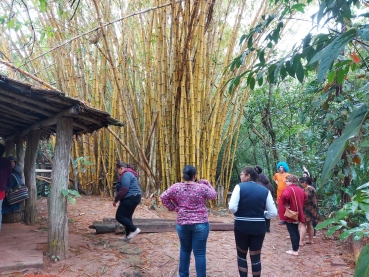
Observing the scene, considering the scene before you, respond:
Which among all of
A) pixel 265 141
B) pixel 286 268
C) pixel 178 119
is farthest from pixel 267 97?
pixel 286 268

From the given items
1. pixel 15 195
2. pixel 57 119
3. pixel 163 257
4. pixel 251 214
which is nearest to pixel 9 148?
pixel 15 195

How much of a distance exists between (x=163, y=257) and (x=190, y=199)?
4.53ft

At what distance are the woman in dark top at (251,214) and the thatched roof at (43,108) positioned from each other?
1.66 meters

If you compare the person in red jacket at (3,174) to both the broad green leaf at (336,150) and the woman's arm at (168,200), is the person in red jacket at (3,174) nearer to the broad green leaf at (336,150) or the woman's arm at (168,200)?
the woman's arm at (168,200)

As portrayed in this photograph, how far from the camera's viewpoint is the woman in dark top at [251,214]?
293 centimetres

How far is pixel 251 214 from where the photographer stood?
9.59 ft

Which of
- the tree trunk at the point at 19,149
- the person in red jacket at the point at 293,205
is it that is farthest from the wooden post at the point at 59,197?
the person in red jacket at the point at 293,205

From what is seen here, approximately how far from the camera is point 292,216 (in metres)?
4.26

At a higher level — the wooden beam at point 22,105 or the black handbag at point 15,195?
the wooden beam at point 22,105

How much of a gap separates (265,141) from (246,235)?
22.7 feet

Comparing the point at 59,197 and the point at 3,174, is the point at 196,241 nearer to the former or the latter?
the point at 59,197

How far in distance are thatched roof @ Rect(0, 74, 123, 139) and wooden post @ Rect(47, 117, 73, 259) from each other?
0.65ft

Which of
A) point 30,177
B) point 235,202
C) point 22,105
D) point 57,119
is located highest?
point 22,105

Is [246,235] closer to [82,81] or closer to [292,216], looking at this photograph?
[292,216]
